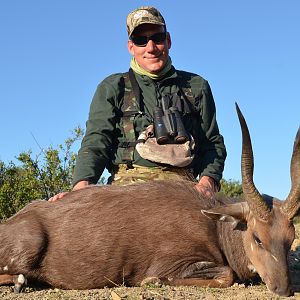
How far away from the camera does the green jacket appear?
792 cm

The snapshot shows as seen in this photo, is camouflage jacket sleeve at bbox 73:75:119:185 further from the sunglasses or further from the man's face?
the sunglasses

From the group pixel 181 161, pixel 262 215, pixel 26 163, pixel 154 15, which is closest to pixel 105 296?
pixel 262 215

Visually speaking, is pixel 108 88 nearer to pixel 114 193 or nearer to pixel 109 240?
pixel 114 193

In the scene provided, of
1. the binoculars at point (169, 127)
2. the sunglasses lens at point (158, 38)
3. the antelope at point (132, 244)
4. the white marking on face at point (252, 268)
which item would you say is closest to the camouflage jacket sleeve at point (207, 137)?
the binoculars at point (169, 127)

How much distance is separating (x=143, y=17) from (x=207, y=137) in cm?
192

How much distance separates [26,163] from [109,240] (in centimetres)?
911

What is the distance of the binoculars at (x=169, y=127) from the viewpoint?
7562 millimetres

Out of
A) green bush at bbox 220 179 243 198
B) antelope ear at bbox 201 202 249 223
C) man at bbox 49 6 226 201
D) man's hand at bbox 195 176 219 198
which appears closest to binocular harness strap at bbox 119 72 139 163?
man at bbox 49 6 226 201

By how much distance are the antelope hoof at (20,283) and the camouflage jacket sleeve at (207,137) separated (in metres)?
2.92

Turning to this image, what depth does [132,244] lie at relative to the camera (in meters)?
6.38

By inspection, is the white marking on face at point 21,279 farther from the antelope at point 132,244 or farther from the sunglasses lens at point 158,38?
the sunglasses lens at point 158,38

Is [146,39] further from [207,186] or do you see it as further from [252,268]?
[252,268]

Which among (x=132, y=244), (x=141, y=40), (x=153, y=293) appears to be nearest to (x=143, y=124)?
(x=141, y=40)

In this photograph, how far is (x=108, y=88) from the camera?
820 centimetres
